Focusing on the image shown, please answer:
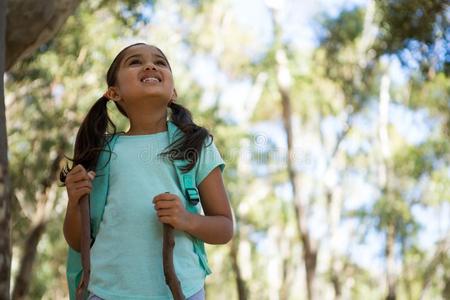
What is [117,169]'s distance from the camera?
2.55 m

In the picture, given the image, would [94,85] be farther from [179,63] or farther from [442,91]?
[442,91]

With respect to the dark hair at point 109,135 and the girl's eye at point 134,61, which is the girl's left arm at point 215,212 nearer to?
the dark hair at point 109,135

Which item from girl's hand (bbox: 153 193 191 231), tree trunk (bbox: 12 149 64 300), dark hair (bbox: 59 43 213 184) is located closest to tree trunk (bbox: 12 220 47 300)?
tree trunk (bbox: 12 149 64 300)

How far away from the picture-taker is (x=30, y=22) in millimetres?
6363

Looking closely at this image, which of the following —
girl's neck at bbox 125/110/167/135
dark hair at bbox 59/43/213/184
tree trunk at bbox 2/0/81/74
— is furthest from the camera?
tree trunk at bbox 2/0/81/74

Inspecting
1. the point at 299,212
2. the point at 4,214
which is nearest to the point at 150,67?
the point at 4,214

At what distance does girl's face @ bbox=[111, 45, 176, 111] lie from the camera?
262 cm

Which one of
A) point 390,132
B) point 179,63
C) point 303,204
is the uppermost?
point 179,63

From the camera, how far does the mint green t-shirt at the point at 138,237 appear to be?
2393 mm

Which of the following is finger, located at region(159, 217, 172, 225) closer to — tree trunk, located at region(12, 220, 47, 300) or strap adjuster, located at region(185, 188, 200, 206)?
strap adjuster, located at region(185, 188, 200, 206)

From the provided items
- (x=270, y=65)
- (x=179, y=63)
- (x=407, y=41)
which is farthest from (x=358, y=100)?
(x=407, y=41)

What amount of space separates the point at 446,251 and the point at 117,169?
26.1m

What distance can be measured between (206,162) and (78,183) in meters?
0.41

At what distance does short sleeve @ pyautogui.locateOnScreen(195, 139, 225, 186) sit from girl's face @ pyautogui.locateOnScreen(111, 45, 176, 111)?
217 millimetres
